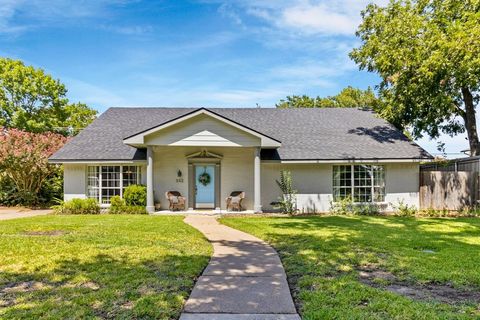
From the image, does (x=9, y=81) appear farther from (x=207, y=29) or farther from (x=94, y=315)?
(x=94, y=315)

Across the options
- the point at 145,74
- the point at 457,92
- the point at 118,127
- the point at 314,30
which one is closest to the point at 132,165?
the point at 118,127

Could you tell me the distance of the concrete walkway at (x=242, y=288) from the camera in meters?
4.21

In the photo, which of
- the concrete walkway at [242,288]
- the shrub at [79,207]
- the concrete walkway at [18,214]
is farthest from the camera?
the shrub at [79,207]

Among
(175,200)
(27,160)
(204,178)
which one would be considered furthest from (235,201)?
(27,160)

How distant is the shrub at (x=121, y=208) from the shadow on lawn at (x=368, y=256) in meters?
6.61

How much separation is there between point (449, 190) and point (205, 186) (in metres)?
11.6

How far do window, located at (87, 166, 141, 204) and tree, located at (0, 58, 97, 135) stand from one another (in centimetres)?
1968

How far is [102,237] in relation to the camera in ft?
29.9

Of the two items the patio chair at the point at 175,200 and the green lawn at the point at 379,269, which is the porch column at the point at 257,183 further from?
the green lawn at the point at 379,269

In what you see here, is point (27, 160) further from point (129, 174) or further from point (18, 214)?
point (129, 174)

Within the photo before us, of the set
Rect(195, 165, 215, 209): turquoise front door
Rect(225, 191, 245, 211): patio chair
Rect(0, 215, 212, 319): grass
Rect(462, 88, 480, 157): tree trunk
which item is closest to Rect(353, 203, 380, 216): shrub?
Rect(225, 191, 245, 211): patio chair

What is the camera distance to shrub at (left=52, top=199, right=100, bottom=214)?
1560cm

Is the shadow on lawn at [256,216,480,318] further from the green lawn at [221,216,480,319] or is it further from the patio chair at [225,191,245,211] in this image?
the patio chair at [225,191,245,211]

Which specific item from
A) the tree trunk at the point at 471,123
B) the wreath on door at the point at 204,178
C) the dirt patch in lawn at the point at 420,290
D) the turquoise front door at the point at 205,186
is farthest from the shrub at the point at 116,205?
the tree trunk at the point at 471,123
